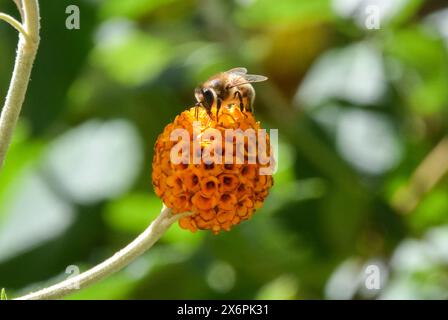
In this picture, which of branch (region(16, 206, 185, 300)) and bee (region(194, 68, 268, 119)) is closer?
branch (region(16, 206, 185, 300))

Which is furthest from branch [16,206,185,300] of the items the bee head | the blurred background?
the blurred background

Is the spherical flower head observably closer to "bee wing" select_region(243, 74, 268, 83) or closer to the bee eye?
the bee eye

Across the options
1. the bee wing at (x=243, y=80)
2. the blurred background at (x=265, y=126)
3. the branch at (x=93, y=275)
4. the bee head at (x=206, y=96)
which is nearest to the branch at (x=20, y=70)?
the branch at (x=93, y=275)

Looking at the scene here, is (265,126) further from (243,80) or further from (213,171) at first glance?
(213,171)

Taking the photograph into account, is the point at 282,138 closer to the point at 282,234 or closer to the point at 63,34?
the point at 282,234

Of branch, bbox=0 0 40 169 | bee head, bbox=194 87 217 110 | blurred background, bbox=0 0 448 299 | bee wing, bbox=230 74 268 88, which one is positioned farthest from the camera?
blurred background, bbox=0 0 448 299

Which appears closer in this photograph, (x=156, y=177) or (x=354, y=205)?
(x=156, y=177)

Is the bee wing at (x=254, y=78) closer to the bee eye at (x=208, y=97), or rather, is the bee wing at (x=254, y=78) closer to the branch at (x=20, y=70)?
the bee eye at (x=208, y=97)
